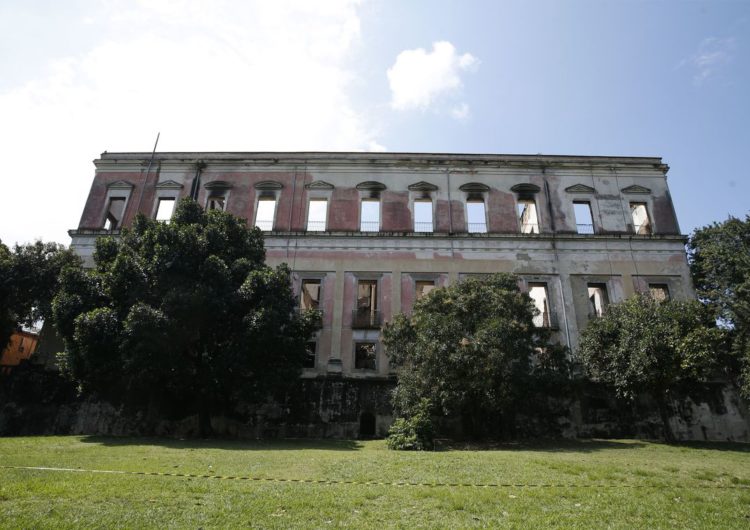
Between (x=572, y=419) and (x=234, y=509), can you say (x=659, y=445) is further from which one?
(x=234, y=509)

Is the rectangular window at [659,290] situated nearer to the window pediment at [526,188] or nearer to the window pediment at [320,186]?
the window pediment at [526,188]

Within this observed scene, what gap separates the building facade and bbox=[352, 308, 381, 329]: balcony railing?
0.06 metres

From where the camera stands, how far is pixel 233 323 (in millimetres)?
15961

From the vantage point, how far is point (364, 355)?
20.6 m

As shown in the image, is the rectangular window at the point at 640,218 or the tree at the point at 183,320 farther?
the rectangular window at the point at 640,218

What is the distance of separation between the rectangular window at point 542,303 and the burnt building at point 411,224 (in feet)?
0.17

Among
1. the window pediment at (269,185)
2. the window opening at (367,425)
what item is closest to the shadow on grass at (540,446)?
the window opening at (367,425)

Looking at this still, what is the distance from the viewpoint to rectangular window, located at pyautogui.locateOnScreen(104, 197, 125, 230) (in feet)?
79.3

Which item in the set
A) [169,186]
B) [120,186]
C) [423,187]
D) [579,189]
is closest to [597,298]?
[579,189]

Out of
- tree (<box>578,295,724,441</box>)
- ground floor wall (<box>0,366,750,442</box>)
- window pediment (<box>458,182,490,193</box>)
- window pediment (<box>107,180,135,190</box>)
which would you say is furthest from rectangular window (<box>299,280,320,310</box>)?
tree (<box>578,295,724,441</box>)

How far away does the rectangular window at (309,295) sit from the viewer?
2219 centimetres

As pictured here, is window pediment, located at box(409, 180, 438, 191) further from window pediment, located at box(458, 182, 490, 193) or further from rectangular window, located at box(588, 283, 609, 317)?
rectangular window, located at box(588, 283, 609, 317)

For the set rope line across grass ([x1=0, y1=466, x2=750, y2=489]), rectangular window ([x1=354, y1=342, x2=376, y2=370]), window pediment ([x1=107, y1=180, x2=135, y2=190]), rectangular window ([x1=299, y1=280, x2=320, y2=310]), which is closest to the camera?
rope line across grass ([x1=0, y1=466, x2=750, y2=489])

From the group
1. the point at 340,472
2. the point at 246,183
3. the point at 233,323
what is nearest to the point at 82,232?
the point at 246,183
